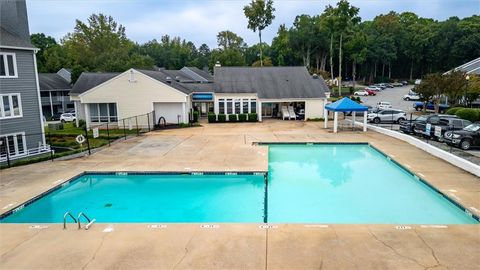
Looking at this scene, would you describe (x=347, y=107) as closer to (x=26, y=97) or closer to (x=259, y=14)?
(x=26, y=97)

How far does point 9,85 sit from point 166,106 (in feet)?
38.4

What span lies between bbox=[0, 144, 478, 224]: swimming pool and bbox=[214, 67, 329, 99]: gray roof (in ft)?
48.8

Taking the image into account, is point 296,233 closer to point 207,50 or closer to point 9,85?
point 9,85

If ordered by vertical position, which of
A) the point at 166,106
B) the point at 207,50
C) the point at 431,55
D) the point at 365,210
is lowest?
the point at 365,210

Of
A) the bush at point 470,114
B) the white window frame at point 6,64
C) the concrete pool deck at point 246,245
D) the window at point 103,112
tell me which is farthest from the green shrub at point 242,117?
the concrete pool deck at point 246,245

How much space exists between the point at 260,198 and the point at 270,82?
2113cm

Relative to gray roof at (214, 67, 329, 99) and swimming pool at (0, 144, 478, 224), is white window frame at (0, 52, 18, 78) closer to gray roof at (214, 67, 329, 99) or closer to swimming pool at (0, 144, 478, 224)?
swimming pool at (0, 144, 478, 224)

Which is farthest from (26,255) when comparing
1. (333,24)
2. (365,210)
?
(333,24)

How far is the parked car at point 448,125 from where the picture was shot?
18.3 metres

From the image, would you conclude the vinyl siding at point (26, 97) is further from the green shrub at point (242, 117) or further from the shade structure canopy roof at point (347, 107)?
the shade structure canopy roof at point (347, 107)

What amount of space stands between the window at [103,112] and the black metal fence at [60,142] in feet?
0.55

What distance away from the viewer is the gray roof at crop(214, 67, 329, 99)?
29.5 meters

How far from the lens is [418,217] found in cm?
971

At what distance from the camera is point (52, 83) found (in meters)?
46.3
